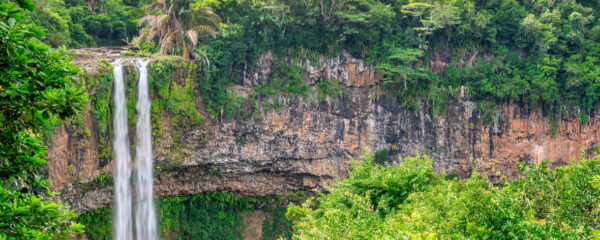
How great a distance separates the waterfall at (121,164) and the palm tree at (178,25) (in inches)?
77.3

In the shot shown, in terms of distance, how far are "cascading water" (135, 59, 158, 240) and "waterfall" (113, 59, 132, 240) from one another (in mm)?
417

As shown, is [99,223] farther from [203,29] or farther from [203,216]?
[203,29]

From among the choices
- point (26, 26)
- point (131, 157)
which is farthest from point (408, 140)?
point (26, 26)

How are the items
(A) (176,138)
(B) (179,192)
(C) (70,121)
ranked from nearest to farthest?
1. (C) (70,121)
2. (A) (176,138)
3. (B) (179,192)

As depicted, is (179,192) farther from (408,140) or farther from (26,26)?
(26,26)

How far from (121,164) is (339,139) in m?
8.80

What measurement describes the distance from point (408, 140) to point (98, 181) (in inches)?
498

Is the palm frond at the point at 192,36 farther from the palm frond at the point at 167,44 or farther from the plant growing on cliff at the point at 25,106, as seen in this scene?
the plant growing on cliff at the point at 25,106

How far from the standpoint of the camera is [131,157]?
41.9 feet

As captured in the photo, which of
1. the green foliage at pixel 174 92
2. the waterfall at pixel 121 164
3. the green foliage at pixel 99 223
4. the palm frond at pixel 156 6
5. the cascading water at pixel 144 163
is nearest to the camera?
the waterfall at pixel 121 164

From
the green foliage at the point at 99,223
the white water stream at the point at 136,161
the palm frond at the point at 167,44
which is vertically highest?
the palm frond at the point at 167,44

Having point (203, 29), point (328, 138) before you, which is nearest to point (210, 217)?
point (328, 138)

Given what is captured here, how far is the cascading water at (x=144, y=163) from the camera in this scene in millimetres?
12680

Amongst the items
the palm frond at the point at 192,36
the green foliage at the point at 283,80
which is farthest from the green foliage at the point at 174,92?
the green foliage at the point at 283,80
